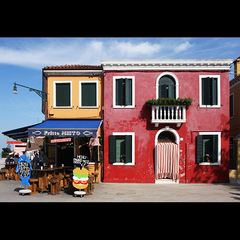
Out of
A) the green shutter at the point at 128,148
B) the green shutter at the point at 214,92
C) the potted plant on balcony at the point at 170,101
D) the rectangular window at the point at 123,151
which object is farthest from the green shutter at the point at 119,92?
the green shutter at the point at 214,92

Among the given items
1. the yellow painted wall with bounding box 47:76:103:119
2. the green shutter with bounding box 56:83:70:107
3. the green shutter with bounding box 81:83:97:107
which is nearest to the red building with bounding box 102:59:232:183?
the yellow painted wall with bounding box 47:76:103:119

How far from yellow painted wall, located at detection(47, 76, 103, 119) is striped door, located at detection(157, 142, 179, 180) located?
404cm

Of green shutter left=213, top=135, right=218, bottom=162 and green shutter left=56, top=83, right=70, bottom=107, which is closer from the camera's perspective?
green shutter left=213, top=135, right=218, bottom=162

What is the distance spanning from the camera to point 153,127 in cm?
1145

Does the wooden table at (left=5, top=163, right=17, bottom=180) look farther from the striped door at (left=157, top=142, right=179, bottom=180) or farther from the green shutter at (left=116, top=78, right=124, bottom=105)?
the striped door at (left=157, top=142, right=179, bottom=180)

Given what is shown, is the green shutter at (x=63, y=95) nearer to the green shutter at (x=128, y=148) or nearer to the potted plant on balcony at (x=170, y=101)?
the green shutter at (x=128, y=148)

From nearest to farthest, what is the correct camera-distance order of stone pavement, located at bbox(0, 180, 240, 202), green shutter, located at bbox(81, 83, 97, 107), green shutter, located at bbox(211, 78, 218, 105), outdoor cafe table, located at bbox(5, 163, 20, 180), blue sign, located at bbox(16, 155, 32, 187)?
stone pavement, located at bbox(0, 180, 240, 202) < blue sign, located at bbox(16, 155, 32, 187) < green shutter, located at bbox(211, 78, 218, 105) < green shutter, located at bbox(81, 83, 97, 107) < outdoor cafe table, located at bbox(5, 163, 20, 180)

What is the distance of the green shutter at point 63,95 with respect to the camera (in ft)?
39.2

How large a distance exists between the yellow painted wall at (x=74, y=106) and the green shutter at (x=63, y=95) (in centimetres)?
30

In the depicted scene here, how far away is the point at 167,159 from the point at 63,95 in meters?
7.03

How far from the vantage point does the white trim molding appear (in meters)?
11.4
